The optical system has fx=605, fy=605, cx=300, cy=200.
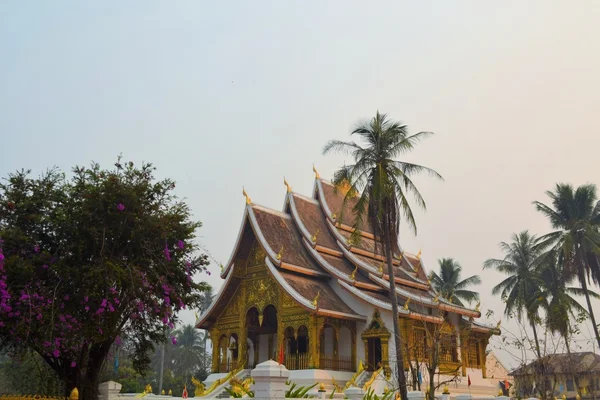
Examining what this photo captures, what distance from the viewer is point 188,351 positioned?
195 ft

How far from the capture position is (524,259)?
35969 mm

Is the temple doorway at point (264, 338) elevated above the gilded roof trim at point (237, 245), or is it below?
below

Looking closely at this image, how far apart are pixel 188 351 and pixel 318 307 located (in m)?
42.1

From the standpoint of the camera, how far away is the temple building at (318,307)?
829 inches

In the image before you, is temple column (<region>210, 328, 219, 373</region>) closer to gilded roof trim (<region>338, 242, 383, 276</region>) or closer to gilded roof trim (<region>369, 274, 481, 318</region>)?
gilded roof trim (<region>338, 242, 383, 276</region>)


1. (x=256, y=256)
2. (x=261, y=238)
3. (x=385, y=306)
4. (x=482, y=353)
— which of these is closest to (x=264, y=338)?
(x=256, y=256)

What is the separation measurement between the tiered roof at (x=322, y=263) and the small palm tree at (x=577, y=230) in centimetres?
648

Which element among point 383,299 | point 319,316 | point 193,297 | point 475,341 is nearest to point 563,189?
point 475,341

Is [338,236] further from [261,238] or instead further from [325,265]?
[261,238]

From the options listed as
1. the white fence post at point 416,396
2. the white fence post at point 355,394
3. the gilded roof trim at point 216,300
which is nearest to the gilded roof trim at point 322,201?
the gilded roof trim at point 216,300

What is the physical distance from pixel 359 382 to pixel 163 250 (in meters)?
10.2

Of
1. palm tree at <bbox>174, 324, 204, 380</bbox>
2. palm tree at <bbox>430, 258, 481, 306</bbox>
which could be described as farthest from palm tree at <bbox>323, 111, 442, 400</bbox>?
palm tree at <bbox>174, 324, 204, 380</bbox>

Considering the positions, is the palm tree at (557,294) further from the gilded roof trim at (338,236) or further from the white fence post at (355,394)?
the white fence post at (355,394)

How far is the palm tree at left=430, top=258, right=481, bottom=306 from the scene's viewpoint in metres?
43.7
